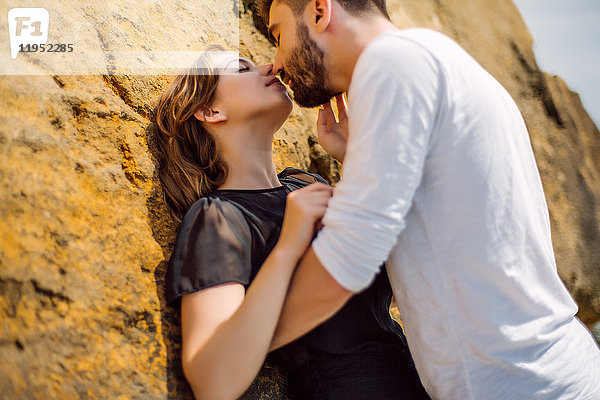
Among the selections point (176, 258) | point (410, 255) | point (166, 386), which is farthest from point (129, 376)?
point (410, 255)

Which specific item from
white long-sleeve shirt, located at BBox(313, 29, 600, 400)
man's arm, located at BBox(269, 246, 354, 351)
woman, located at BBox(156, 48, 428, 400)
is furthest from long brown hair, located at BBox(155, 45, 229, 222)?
white long-sleeve shirt, located at BBox(313, 29, 600, 400)

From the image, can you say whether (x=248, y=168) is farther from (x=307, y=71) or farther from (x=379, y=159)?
(x=379, y=159)

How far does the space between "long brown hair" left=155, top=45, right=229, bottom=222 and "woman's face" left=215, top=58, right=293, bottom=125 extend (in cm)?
6

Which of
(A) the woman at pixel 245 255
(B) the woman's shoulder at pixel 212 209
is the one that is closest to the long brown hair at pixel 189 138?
(A) the woman at pixel 245 255

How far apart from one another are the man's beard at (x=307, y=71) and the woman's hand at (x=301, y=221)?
1.45 feet

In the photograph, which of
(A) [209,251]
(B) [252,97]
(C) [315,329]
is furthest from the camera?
(B) [252,97]

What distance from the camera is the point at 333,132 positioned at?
6.23ft

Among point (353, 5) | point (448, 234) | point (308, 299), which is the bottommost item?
point (308, 299)

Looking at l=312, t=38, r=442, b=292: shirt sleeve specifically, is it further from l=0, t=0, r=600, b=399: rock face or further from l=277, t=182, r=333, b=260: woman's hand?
l=0, t=0, r=600, b=399: rock face

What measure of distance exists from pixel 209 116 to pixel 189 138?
121 mm

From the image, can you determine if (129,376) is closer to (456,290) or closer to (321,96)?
(456,290)

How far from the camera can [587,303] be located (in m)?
4.12

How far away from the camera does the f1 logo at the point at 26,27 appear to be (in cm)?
156

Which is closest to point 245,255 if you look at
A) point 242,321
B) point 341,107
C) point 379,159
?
point 242,321
